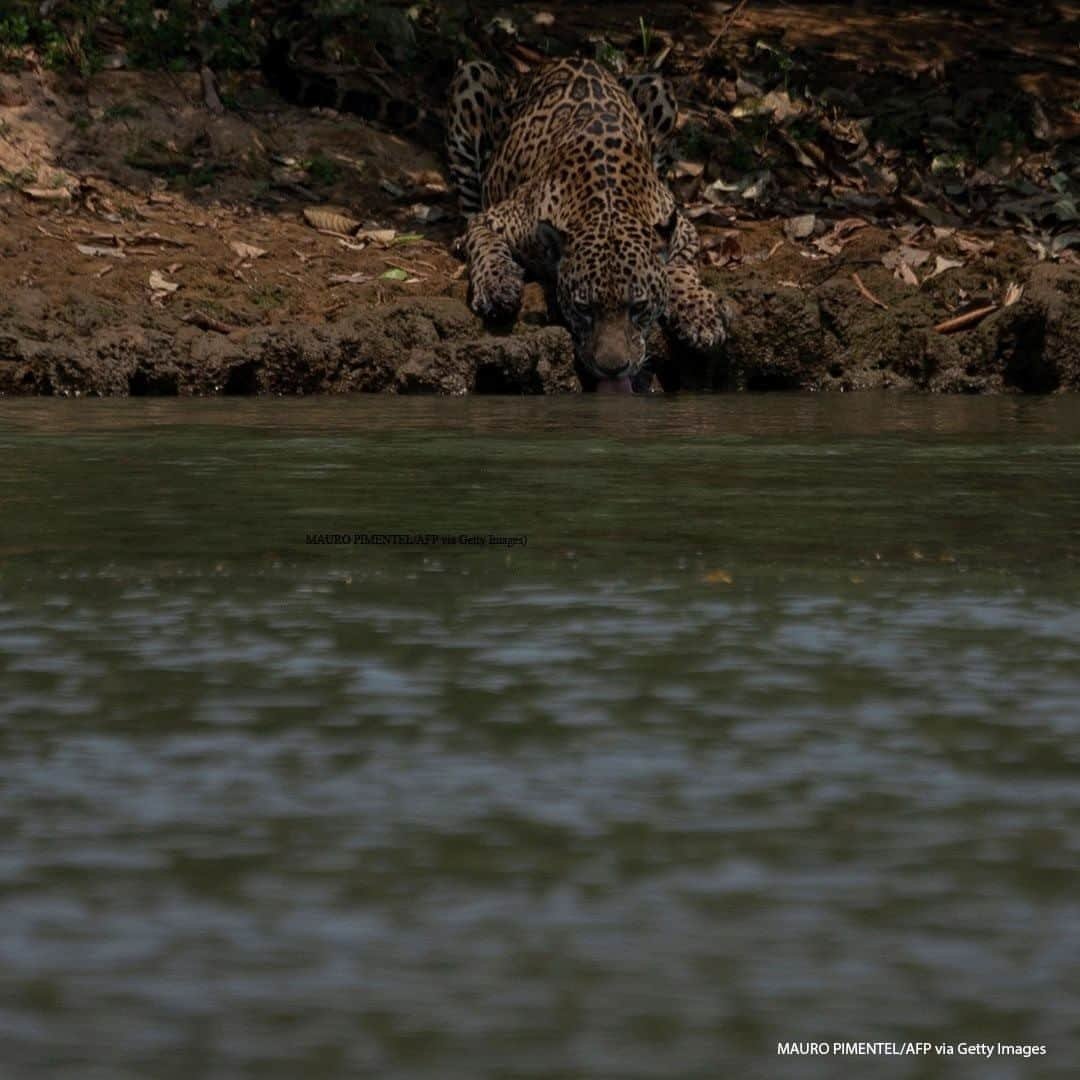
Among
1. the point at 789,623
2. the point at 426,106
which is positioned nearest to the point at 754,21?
the point at 426,106

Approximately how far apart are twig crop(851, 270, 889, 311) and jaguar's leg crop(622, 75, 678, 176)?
280 centimetres

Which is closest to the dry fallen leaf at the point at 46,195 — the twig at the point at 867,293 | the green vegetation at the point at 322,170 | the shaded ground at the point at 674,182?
the shaded ground at the point at 674,182

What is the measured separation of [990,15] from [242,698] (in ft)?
52.1

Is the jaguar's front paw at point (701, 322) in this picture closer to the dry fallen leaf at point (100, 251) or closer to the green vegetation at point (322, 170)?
the dry fallen leaf at point (100, 251)

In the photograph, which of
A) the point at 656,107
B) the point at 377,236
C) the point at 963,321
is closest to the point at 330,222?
the point at 377,236

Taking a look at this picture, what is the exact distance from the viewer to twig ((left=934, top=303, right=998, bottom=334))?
1304cm

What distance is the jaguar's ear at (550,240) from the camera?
541 inches

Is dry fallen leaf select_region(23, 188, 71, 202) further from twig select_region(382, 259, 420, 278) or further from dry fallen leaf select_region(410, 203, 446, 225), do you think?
dry fallen leaf select_region(410, 203, 446, 225)

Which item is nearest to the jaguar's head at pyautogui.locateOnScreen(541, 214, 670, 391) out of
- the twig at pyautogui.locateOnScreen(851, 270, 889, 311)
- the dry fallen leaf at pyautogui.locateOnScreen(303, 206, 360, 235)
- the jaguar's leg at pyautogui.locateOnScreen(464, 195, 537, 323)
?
the jaguar's leg at pyautogui.locateOnScreen(464, 195, 537, 323)

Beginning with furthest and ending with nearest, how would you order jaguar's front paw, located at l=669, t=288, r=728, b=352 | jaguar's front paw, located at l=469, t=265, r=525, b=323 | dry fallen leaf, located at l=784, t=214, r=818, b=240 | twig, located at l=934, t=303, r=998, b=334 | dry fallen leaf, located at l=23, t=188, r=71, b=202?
dry fallen leaf, located at l=784, t=214, r=818, b=240, dry fallen leaf, located at l=23, t=188, r=71, b=202, twig, located at l=934, t=303, r=998, b=334, jaguar's front paw, located at l=469, t=265, r=525, b=323, jaguar's front paw, located at l=669, t=288, r=728, b=352

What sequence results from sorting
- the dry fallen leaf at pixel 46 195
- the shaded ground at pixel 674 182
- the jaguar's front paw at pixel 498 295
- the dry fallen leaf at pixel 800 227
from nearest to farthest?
the shaded ground at pixel 674 182 < the jaguar's front paw at pixel 498 295 < the dry fallen leaf at pixel 46 195 < the dry fallen leaf at pixel 800 227

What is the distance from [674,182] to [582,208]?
2291 mm

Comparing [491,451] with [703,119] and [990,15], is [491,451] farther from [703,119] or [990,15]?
[990,15]

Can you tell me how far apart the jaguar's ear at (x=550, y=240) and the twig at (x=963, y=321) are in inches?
86.4
